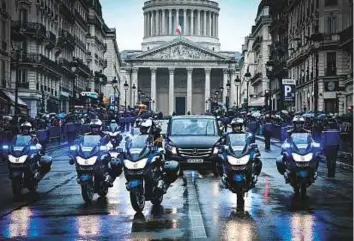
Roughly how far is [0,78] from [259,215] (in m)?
36.8

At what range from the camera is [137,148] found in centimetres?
1219

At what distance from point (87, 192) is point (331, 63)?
45.8 m

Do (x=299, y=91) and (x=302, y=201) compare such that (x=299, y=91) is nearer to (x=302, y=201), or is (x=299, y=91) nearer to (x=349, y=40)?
(x=349, y=40)

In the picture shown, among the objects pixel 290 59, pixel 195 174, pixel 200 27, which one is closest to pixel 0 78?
pixel 195 174

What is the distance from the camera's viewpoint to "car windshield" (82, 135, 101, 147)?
13570mm

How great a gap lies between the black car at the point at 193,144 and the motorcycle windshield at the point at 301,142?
468 centimetres

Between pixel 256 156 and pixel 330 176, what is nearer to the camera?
pixel 256 156

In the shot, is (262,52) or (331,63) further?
(262,52)

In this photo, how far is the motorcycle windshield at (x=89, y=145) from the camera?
1335 cm

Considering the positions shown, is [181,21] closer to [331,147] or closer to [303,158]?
[331,147]

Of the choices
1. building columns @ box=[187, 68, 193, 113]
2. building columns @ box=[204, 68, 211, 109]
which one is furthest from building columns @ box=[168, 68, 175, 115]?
building columns @ box=[204, 68, 211, 109]

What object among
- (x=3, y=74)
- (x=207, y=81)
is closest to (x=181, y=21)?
(x=207, y=81)

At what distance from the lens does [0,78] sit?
150 ft

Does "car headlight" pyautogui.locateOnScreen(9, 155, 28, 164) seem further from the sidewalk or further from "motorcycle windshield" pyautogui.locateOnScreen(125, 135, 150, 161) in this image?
the sidewalk
